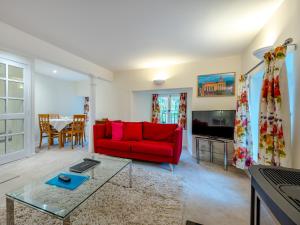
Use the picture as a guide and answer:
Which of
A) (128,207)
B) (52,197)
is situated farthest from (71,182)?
(128,207)

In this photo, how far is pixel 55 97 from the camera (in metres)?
5.77

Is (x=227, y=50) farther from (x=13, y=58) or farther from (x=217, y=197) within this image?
(x=13, y=58)

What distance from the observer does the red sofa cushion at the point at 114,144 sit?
3123mm

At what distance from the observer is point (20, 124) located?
3.18 m

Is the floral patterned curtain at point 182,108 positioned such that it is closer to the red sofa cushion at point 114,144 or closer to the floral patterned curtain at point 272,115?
the red sofa cushion at point 114,144

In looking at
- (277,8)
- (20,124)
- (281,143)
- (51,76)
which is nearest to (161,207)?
(281,143)

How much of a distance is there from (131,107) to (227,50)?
295cm

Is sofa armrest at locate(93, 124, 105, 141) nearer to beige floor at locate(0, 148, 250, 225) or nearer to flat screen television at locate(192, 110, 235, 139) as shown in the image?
beige floor at locate(0, 148, 250, 225)

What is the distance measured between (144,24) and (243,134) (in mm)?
2409

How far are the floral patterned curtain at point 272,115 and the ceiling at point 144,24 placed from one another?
86 centimetres

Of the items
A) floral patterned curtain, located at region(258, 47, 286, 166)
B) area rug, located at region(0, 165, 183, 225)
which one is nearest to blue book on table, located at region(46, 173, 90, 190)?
area rug, located at region(0, 165, 183, 225)

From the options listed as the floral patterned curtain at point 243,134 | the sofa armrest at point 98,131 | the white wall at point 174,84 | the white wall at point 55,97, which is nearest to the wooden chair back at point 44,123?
the white wall at point 55,97

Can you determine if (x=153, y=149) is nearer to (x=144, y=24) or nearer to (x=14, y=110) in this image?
(x=144, y=24)

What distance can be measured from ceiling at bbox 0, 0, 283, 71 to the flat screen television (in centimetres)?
137
